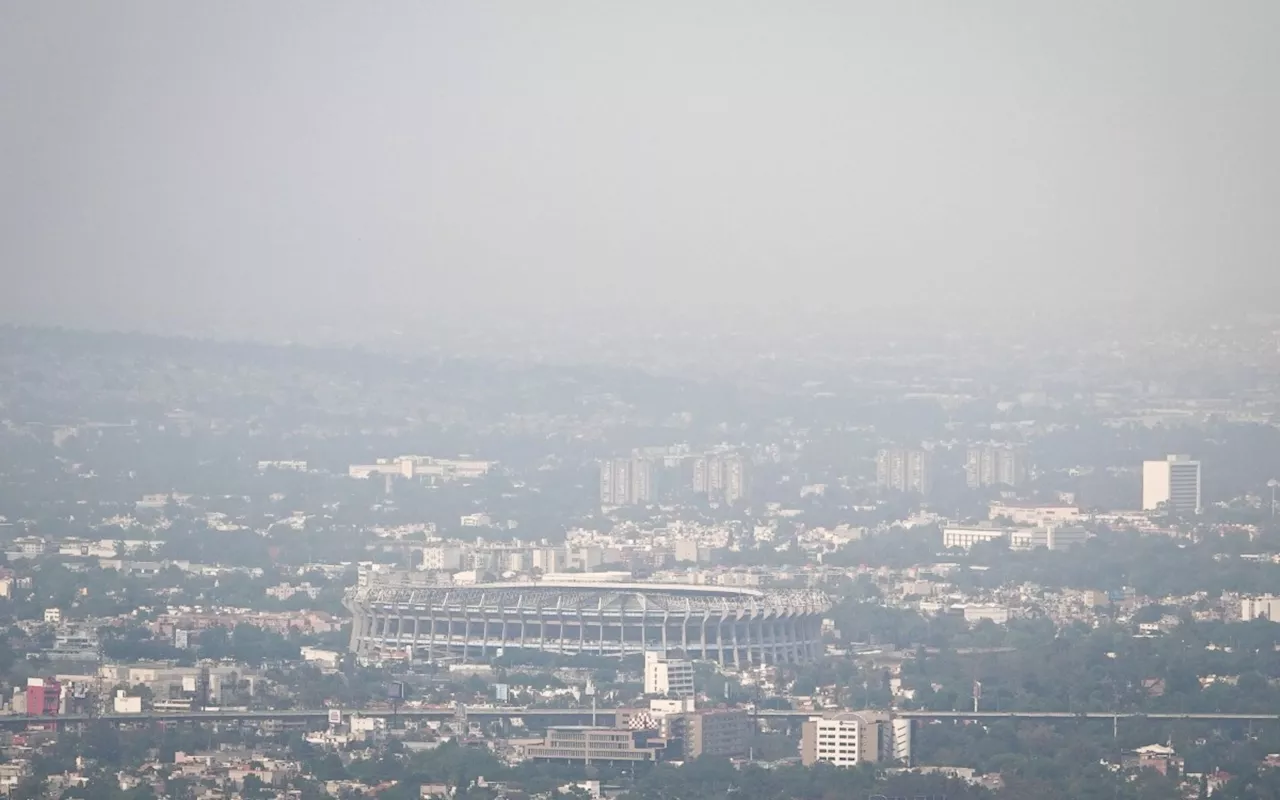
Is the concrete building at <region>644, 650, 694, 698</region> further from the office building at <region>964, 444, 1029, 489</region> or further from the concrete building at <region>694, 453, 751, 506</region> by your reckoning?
the concrete building at <region>694, 453, 751, 506</region>

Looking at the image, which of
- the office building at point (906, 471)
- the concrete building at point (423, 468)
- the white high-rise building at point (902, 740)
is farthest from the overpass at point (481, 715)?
the concrete building at point (423, 468)

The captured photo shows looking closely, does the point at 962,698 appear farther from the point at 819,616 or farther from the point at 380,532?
the point at 380,532

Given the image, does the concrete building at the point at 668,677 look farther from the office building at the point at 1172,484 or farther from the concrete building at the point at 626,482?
the concrete building at the point at 626,482

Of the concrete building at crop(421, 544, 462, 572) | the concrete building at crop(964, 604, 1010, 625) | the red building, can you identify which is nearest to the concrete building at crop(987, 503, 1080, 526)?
the concrete building at crop(421, 544, 462, 572)

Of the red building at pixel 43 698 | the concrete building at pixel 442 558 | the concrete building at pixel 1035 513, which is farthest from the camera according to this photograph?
→ the concrete building at pixel 1035 513

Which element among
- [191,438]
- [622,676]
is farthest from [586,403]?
[622,676]
